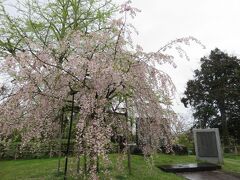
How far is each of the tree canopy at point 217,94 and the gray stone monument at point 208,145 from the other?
14741 mm

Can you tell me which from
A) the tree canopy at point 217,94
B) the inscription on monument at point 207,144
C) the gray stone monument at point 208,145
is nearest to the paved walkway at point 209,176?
the gray stone monument at point 208,145

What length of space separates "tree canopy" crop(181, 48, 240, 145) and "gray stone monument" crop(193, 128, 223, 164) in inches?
580

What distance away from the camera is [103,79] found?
5.39m

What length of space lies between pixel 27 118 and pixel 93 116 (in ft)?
5.03

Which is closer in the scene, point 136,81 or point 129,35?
point 136,81

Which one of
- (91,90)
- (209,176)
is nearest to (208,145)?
(209,176)

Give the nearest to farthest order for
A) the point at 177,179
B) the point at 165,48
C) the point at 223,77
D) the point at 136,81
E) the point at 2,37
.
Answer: the point at 136,81
the point at 165,48
the point at 177,179
the point at 2,37
the point at 223,77

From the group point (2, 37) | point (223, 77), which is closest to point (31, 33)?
point (2, 37)

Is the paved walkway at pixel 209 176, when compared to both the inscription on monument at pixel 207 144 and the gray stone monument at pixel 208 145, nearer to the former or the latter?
the gray stone monument at pixel 208 145

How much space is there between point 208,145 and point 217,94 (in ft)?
52.7

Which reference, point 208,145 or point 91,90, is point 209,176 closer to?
point 208,145

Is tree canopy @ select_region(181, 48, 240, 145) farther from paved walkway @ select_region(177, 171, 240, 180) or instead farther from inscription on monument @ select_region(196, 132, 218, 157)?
paved walkway @ select_region(177, 171, 240, 180)

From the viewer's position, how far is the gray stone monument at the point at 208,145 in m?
13.3

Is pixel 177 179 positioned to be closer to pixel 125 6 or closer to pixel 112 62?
pixel 112 62
